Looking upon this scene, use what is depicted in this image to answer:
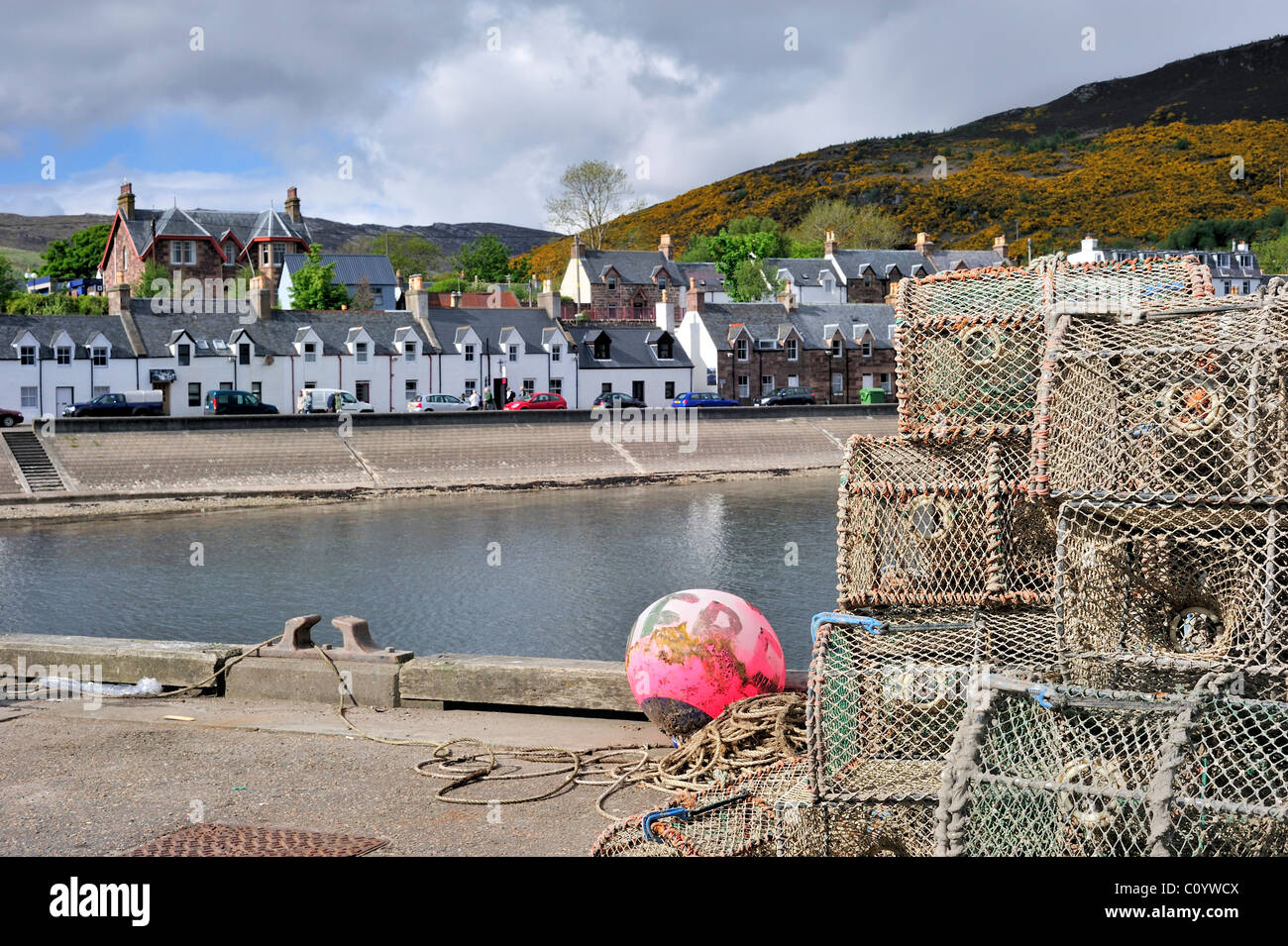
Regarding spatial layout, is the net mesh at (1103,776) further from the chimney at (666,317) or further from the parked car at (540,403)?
the chimney at (666,317)

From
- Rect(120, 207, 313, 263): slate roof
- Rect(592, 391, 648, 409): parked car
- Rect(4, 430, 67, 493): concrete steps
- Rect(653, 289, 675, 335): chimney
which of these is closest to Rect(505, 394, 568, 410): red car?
Rect(592, 391, 648, 409): parked car

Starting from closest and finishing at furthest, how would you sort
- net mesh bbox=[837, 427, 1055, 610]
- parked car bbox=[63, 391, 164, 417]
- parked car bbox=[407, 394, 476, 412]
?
net mesh bbox=[837, 427, 1055, 610] < parked car bbox=[63, 391, 164, 417] < parked car bbox=[407, 394, 476, 412]

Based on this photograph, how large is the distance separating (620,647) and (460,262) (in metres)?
96.4

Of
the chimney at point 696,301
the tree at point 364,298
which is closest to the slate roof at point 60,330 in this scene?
the tree at point 364,298

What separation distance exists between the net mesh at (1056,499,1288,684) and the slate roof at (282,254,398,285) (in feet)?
288

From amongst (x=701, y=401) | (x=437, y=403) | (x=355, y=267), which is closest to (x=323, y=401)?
(x=437, y=403)

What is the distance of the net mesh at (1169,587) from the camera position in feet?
17.3

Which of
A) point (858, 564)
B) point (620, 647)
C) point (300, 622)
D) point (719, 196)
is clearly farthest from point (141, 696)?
point (719, 196)

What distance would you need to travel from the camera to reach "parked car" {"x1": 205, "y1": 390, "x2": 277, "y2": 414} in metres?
51.8

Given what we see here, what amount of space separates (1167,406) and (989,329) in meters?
1.30

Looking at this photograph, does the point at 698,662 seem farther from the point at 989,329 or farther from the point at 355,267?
the point at 355,267

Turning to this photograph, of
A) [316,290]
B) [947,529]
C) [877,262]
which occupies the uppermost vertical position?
[877,262]

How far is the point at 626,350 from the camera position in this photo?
221 ft

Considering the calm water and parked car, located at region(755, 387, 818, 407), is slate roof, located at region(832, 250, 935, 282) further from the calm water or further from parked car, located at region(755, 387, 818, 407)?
the calm water
